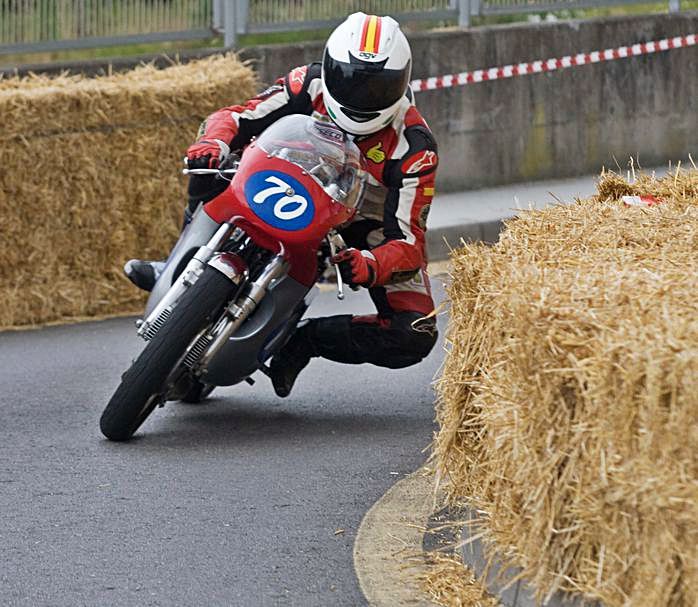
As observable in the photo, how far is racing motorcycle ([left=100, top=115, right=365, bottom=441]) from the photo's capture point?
20.7ft

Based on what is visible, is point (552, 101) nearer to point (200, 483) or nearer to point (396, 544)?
point (200, 483)

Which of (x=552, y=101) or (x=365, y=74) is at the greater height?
(x=365, y=74)

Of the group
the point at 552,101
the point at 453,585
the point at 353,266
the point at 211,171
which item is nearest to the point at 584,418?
the point at 453,585

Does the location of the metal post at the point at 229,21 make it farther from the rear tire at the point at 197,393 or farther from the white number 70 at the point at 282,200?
the white number 70 at the point at 282,200

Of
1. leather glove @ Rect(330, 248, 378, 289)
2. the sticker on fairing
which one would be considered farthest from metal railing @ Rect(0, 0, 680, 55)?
leather glove @ Rect(330, 248, 378, 289)

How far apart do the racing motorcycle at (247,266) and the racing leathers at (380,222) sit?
0.26m

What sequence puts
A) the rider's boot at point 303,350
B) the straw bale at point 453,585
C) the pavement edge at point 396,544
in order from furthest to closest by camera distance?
the rider's boot at point 303,350, the pavement edge at point 396,544, the straw bale at point 453,585

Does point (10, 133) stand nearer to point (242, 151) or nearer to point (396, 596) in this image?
point (242, 151)

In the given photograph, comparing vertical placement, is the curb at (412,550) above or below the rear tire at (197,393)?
above

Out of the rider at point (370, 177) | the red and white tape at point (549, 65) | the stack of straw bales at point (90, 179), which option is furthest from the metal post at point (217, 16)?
the rider at point (370, 177)

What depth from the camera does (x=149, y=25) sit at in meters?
12.9

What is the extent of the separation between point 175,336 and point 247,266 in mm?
457

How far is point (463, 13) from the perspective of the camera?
14.5 meters

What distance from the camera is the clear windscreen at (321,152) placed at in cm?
643
